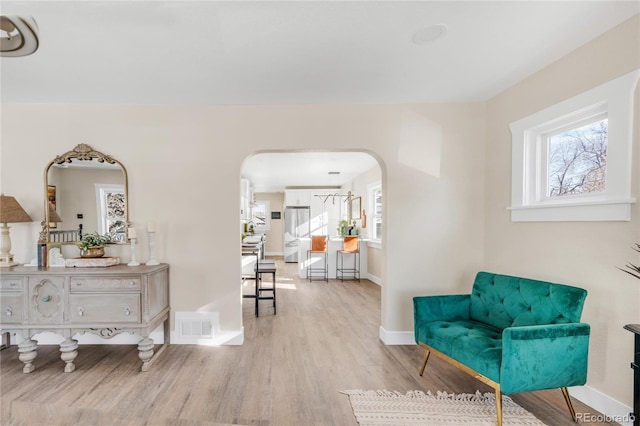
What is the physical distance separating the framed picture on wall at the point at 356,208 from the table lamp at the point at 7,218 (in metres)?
5.95

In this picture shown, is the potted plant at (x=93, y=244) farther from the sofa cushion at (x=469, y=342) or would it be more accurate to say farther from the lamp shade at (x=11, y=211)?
the sofa cushion at (x=469, y=342)

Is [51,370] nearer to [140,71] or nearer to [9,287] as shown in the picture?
[9,287]

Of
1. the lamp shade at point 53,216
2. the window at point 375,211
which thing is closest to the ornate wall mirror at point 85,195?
the lamp shade at point 53,216

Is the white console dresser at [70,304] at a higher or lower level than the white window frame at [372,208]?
lower

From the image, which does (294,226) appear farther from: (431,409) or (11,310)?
(431,409)

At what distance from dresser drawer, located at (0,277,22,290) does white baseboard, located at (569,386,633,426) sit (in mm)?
4399

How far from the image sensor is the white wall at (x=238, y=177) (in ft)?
9.72

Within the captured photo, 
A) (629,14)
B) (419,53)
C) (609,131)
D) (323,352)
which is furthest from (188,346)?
(629,14)

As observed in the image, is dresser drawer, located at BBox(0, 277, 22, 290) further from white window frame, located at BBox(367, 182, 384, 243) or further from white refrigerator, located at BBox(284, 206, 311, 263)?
white refrigerator, located at BBox(284, 206, 311, 263)

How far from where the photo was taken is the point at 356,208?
771cm

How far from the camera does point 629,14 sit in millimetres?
1703

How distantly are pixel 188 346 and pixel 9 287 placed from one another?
1591 millimetres

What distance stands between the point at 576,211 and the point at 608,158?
39 centimetres

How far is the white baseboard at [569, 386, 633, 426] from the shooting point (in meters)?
1.77
